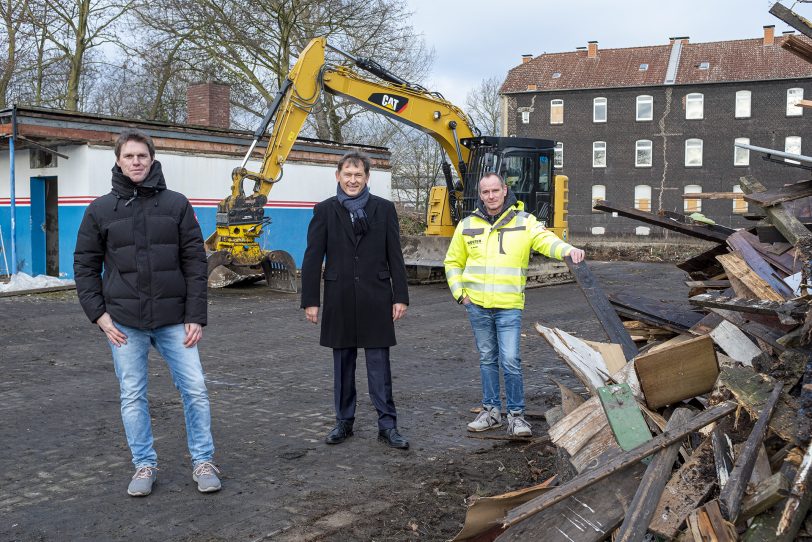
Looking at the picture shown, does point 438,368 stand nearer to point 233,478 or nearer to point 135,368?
point 233,478

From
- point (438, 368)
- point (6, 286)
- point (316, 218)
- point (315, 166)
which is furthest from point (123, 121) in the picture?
point (316, 218)

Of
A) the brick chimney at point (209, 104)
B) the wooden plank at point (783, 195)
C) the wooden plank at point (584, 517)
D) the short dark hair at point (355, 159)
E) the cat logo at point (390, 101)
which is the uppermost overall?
the brick chimney at point (209, 104)

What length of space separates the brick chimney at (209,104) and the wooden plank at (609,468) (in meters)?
20.6

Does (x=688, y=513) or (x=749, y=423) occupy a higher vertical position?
(x=749, y=423)

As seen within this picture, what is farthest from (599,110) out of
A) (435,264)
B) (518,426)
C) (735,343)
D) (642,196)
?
(735,343)

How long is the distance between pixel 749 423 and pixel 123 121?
16.6 m

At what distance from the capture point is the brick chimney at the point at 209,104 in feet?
74.9

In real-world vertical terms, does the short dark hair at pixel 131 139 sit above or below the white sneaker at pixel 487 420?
above

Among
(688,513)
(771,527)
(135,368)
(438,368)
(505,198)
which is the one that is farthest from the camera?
(438,368)

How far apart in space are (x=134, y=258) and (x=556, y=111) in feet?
152

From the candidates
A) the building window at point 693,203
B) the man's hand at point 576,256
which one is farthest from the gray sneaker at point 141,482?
the building window at point 693,203

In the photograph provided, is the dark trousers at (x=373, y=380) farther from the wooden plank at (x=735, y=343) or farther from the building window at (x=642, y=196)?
the building window at (x=642, y=196)

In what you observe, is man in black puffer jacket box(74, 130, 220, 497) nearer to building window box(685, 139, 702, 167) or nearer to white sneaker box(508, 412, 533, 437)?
white sneaker box(508, 412, 533, 437)

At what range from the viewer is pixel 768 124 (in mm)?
44844
